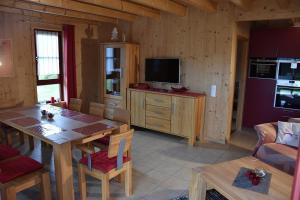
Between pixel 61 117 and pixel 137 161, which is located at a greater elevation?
pixel 61 117

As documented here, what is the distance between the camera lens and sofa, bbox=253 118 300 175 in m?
2.70

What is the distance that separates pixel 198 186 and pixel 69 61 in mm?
3893

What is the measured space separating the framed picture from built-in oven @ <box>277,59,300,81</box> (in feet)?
16.4

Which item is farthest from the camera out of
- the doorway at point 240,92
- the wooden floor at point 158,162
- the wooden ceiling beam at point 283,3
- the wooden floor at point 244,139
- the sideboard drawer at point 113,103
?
the sideboard drawer at point 113,103

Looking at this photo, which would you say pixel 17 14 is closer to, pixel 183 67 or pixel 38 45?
pixel 38 45

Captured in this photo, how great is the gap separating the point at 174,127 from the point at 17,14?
340 cm

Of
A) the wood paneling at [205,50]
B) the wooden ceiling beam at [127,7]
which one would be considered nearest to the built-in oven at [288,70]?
the wood paneling at [205,50]

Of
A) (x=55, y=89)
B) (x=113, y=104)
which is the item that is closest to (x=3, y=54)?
(x=55, y=89)

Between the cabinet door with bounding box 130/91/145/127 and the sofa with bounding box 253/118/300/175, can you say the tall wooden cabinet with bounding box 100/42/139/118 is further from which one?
the sofa with bounding box 253/118/300/175

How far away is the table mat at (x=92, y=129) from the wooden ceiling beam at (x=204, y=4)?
6.78ft

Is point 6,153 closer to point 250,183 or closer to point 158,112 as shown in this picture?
point 250,183

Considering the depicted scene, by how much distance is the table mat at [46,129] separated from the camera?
256 cm

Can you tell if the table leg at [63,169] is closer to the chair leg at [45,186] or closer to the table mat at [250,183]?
the chair leg at [45,186]

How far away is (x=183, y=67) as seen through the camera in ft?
15.4
